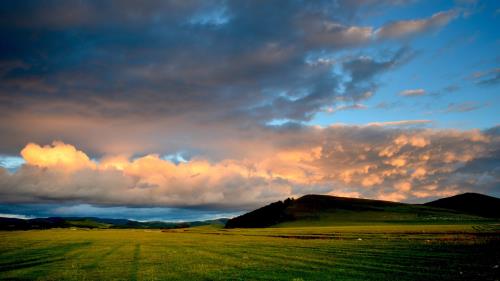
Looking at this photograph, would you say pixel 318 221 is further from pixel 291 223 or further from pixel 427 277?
pixel 427 277

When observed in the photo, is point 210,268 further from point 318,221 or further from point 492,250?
point 318,221

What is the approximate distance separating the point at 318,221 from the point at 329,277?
534 ft

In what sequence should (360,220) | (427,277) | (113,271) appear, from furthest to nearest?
(360,220), (113,271), (427,277)

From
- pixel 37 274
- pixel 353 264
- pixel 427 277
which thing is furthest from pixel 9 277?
pixel 427 277

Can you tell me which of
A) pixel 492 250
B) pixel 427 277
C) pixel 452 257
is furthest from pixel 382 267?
pixel 492 250

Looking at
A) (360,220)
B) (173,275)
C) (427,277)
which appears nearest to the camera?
(427,277)

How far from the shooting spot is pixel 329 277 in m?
26.8

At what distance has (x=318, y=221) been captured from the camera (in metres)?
184

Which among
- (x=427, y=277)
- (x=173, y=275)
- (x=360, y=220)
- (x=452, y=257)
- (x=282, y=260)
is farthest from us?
(x=360, y=220)

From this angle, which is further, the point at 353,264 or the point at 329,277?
the point at 353,264

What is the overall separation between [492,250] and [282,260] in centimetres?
2463

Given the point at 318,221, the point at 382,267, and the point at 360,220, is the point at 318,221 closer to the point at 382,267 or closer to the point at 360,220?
the point at 360,220

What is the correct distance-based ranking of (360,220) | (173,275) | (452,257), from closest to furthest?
(173,275), (452,257), (360,220)

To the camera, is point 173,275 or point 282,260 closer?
point 173,275
